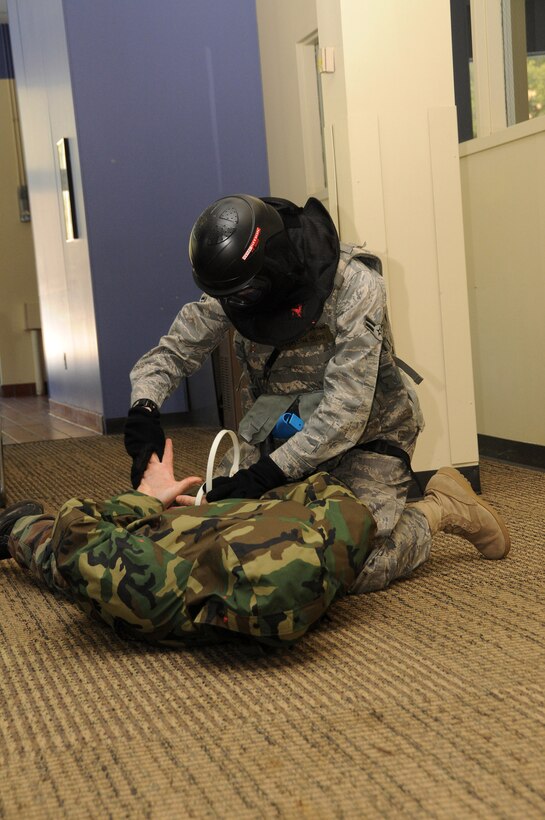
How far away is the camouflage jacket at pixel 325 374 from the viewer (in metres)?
2.11

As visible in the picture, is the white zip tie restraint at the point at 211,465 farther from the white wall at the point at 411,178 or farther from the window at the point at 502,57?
the window at the point at 502,57

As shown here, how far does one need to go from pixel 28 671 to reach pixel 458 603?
839 mm

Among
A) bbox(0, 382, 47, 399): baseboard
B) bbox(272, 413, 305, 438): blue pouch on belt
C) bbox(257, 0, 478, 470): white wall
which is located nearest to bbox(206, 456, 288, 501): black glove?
bbox(272, 413, 305, 438): blue pouch on belt

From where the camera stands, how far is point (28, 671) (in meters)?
1.77

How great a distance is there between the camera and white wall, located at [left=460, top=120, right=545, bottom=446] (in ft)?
10.9

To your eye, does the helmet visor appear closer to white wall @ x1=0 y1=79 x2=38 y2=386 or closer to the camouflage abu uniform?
the camouflage abu uniform

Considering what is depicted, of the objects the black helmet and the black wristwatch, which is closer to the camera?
the black helmet

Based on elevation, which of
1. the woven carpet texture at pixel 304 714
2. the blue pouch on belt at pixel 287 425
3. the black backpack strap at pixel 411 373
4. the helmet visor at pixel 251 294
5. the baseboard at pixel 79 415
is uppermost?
the helmet visor at pixel 251 294

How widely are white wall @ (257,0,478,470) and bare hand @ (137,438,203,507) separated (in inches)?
41.0

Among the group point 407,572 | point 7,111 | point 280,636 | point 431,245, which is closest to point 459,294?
point 431,245

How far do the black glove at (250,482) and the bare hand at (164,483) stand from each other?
0.10m

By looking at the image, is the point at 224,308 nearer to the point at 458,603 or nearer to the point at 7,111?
the point at 458,603

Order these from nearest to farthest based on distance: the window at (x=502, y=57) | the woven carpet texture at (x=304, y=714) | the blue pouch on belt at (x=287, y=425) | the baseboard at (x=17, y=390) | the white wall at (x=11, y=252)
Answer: the woven carpet texture at (x=304, y=714), the blue pouch on belt at (x=287, y=425), the window at (x=502, y=57), the white wall at (x=11, y=252), the baseboard at (x=17, y=390)

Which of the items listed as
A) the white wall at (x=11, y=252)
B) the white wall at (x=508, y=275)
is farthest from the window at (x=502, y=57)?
the white wall at (x=11, y=252)
